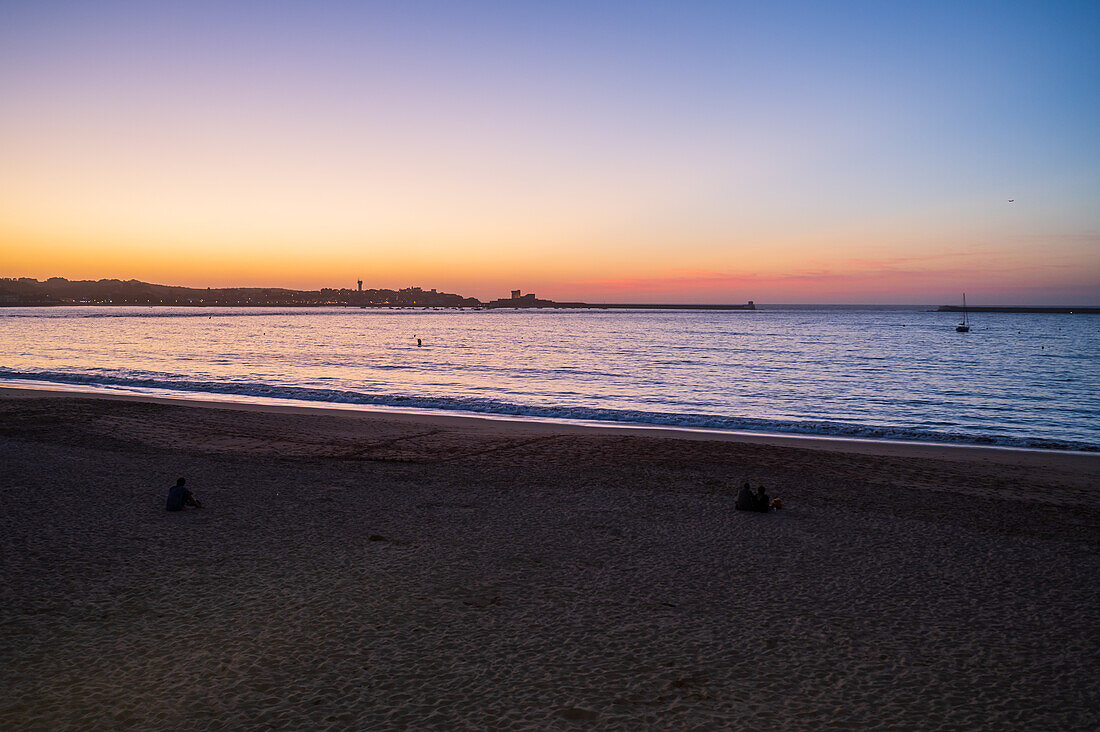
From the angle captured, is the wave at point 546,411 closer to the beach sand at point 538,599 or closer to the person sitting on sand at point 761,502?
the beach sand at point 538,599

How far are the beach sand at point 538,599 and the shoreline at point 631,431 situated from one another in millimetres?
3642

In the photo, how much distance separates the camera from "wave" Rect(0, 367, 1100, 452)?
781 inches

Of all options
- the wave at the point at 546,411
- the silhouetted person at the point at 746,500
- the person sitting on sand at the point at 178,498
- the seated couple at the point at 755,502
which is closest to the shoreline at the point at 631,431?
the wave at the point at 546,411

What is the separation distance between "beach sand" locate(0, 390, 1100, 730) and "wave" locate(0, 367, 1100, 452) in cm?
656

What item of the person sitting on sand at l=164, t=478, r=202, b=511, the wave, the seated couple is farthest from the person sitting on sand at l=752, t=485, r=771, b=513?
the wave

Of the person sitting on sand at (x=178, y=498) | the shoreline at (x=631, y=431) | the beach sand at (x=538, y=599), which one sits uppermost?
the person sitting on sand at (x=178, y=498)

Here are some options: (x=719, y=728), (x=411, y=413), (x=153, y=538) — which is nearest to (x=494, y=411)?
(x=411, y=413)

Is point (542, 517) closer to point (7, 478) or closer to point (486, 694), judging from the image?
point (486, 694)

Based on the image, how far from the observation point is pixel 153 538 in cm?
857

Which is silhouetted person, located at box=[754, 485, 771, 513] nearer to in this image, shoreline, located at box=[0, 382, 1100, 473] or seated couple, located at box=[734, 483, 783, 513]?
seated couple, located at box=[734, 483, 783, 513]

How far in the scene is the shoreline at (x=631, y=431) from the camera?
1704cm

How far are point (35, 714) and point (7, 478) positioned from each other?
9016 millimetres

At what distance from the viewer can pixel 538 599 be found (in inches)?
270

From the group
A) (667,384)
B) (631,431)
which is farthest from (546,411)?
(667,384)
